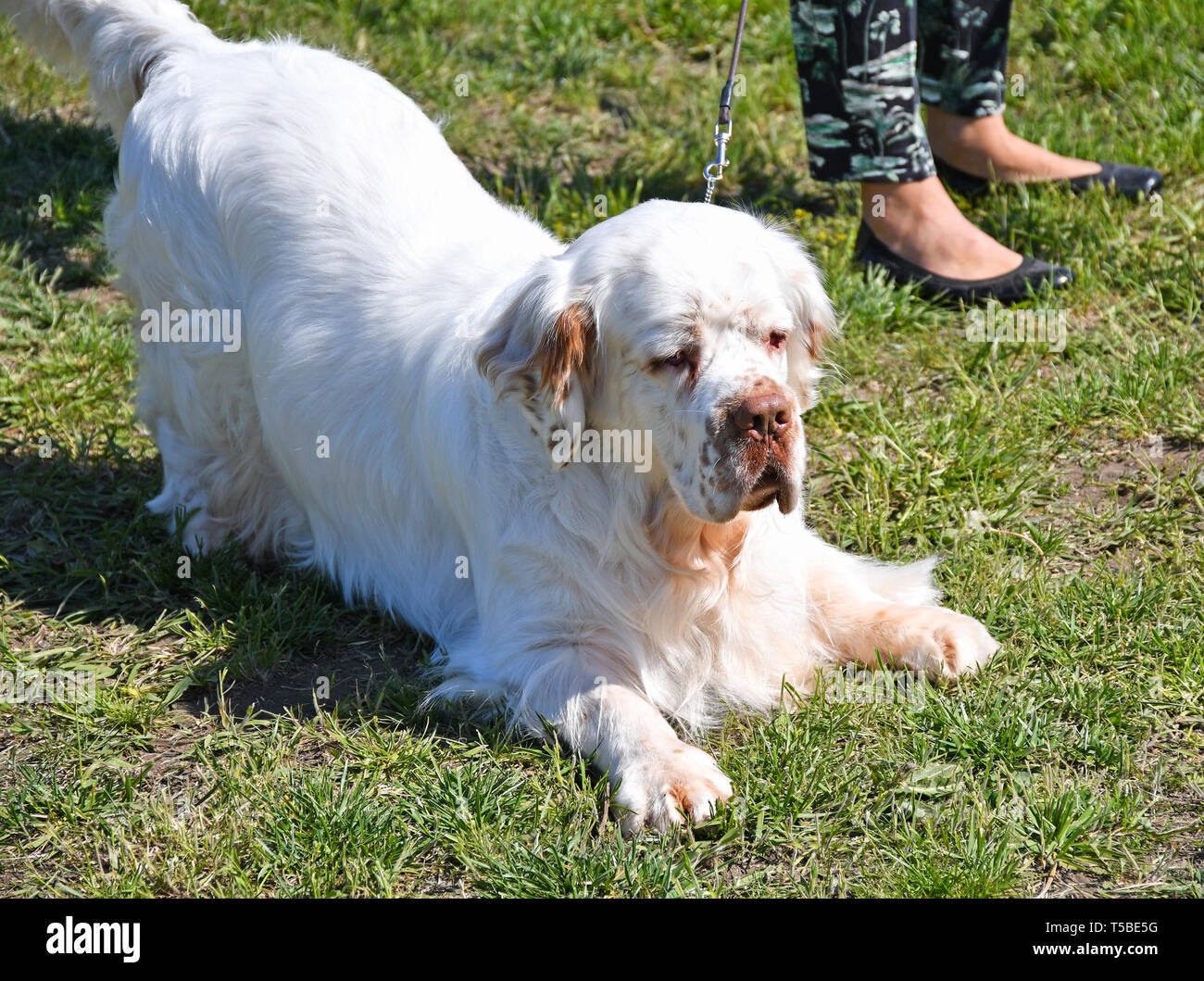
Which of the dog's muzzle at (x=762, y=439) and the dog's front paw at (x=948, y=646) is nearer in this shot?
the dog's muzzle at (x=762, y=439)

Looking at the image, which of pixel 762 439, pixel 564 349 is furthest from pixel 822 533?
pixel 564 349

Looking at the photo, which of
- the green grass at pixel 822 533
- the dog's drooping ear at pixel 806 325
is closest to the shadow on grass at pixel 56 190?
the green grass at pixel 822 533

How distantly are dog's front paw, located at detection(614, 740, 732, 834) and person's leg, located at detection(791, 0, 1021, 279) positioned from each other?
8.15ft

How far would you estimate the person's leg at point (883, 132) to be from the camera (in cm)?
447

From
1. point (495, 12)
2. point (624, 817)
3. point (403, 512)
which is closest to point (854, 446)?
point (403, 512)

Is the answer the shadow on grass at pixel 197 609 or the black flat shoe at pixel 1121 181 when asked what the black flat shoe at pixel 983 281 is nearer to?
the black flat shoe at pixel 1121 181

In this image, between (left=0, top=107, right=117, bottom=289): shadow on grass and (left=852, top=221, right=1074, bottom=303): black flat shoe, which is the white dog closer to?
(left=0, top=107, right=117, bottom=289): shadow on grass

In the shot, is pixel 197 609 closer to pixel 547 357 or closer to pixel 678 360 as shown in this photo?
pixel 547 357

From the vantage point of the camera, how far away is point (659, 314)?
9.09 ft

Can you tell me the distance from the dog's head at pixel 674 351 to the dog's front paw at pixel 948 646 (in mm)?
535

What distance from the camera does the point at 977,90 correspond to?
5129mm

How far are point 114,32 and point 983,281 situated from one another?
2.86 meters

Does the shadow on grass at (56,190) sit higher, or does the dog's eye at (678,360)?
the shadow on grass at (56,190)

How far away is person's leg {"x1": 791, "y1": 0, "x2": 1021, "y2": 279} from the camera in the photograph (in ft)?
14.7
